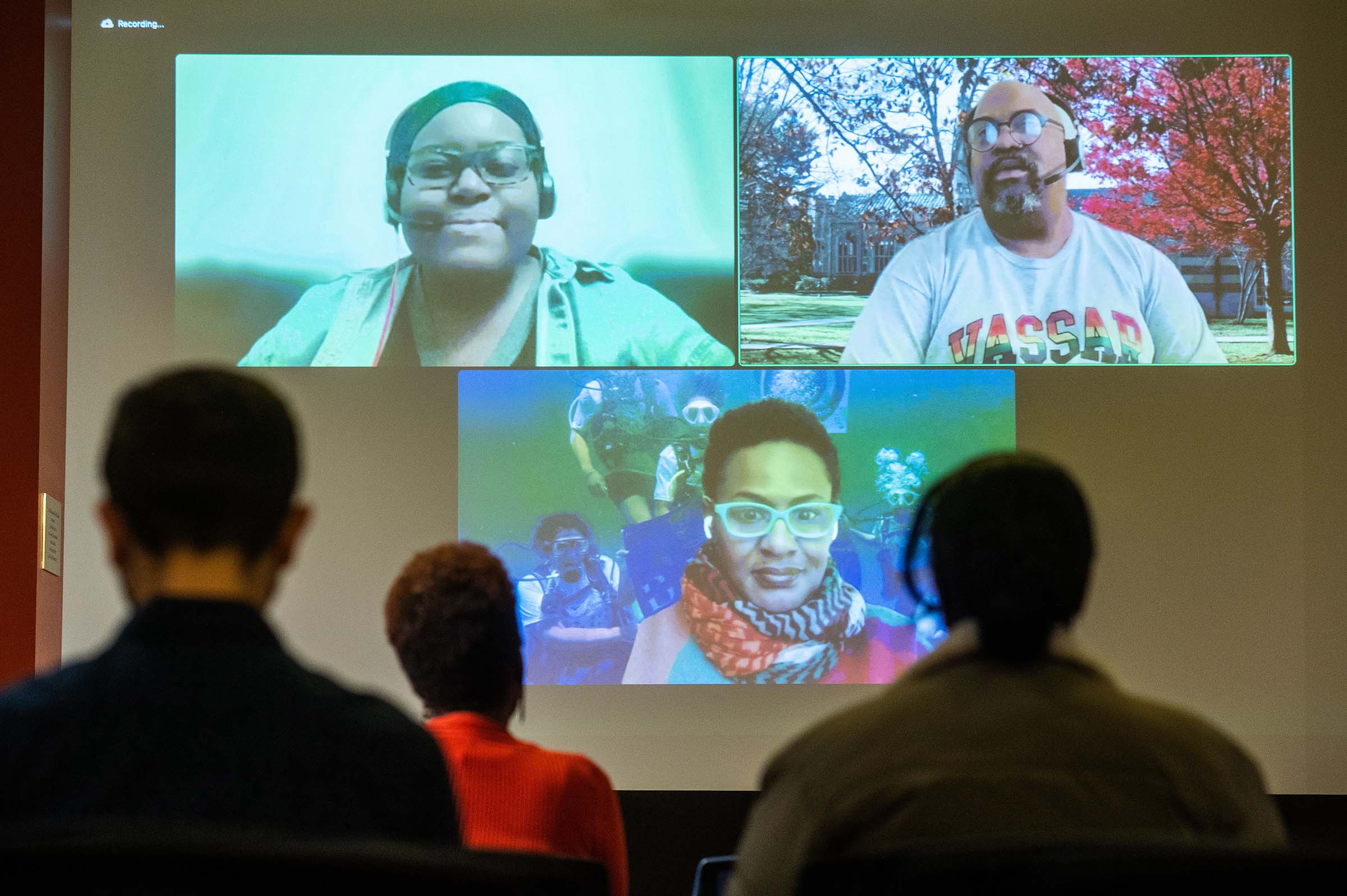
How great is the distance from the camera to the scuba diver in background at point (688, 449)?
151 inches

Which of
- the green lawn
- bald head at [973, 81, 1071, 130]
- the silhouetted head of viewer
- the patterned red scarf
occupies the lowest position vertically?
the patterned red scarf

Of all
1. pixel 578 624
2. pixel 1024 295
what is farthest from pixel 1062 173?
pixel 578 624

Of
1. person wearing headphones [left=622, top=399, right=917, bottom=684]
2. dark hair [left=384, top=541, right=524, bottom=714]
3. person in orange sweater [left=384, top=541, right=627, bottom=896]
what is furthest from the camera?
person wearing headphones [left=622, top=399, right=917, bottom=684]

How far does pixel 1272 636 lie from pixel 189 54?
340cm

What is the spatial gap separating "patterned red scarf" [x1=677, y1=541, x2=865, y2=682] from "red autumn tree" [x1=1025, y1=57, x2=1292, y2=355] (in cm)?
129

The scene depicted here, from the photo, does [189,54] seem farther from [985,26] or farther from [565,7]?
[985,26]

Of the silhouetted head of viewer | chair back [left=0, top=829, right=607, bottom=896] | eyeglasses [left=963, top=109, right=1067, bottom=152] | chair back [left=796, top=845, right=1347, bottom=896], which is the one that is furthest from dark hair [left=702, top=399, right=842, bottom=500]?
chair back [left=0, top=829, right=607, bottom=896]

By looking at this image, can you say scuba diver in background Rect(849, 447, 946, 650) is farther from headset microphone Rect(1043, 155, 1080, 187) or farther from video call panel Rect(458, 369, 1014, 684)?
headset microphone Rect(1043, 155, 1080, 187)

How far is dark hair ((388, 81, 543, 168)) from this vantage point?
3908 mm

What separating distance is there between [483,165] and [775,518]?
126 centimetres

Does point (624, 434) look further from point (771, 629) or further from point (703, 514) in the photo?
point (771, 629)

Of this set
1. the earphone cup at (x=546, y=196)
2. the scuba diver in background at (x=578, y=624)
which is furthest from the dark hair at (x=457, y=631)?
the earphone cup at (x=546, y=196)

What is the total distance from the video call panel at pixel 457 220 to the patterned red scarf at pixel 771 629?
0.67 metres

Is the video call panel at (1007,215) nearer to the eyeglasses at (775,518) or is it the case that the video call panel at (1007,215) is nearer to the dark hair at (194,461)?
the eyeglasses at (775,518)
